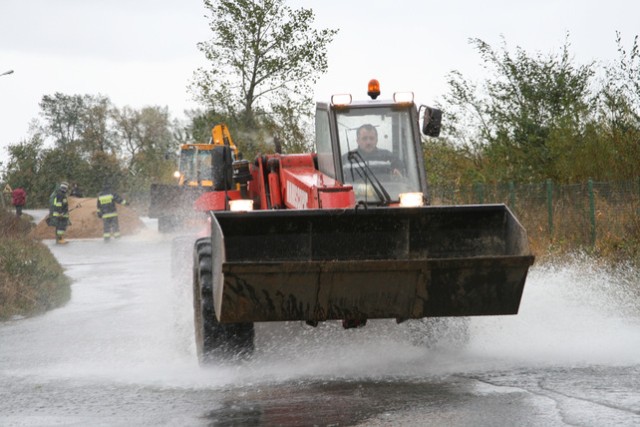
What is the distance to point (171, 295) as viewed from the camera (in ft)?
52.9

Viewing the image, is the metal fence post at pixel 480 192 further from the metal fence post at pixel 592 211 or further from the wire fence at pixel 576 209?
the metal fence post at pixel 592 211

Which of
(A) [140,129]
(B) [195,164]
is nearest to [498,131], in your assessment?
(B) [195,164]

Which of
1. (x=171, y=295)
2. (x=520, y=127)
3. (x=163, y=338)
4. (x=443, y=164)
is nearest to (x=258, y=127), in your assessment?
(x=443, y=164)

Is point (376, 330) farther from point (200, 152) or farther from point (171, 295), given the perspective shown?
point (200, 152)

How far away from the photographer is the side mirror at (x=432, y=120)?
9711 mm

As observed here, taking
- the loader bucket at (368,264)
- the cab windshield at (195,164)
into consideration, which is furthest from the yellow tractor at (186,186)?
the loader bucket at (368,264)

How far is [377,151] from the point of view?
9.98 m

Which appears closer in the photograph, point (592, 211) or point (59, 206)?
point (592, 211)

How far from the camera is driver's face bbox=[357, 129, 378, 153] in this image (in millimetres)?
9938

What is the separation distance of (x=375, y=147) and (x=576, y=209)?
34.5ft

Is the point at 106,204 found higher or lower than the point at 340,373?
higher

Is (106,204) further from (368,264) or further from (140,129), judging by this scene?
(140,129)

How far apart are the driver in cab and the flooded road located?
1.47 metres

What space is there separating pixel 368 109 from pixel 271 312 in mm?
3107
